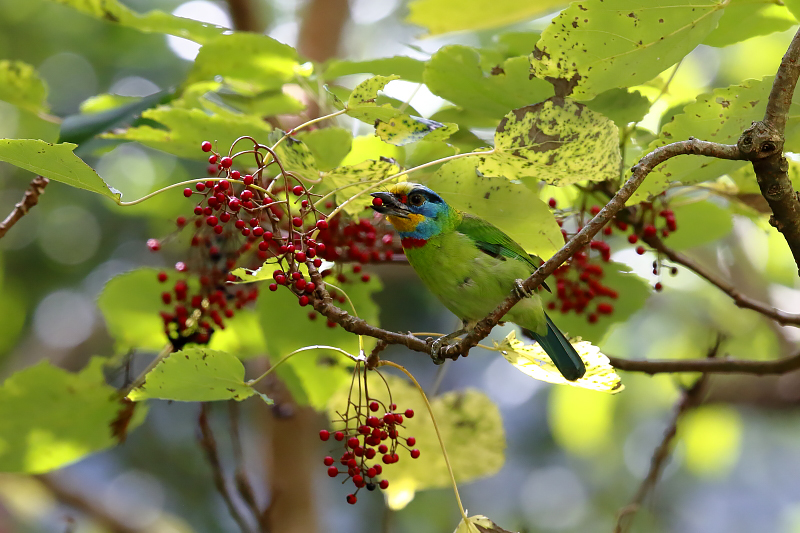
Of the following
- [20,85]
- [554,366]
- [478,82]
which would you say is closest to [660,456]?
[554,366]

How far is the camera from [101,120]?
2.21 m

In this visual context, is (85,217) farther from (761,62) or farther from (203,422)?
(761,62)

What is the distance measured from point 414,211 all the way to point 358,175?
1.58ft

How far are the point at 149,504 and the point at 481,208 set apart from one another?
6032mm

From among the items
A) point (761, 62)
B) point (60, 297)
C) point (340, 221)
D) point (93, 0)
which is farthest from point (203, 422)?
point (761, 62)

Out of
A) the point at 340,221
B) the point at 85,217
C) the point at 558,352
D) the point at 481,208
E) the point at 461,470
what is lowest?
the point at 85,217

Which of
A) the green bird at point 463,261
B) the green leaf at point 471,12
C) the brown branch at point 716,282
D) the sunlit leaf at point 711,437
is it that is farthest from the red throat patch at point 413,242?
the sunlit leaf at point 711,437

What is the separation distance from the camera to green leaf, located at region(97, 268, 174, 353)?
105 inches

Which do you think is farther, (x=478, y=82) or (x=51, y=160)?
(x=478, y=82)

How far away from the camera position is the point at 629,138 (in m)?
2.33

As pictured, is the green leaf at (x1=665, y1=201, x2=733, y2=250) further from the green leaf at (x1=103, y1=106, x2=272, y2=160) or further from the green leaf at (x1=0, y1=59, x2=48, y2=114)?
the green leaf at (x1=0, y1=59, x2=48, y2=114)

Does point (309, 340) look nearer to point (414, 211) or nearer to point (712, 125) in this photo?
point (414, 211)

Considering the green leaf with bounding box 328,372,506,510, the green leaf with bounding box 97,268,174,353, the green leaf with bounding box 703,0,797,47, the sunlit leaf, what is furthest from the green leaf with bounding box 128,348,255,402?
the sunlit leaf

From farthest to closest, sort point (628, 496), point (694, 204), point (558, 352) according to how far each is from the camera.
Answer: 1. point (628, 496)
2. point (694, 204)
3. point (558, 352)
